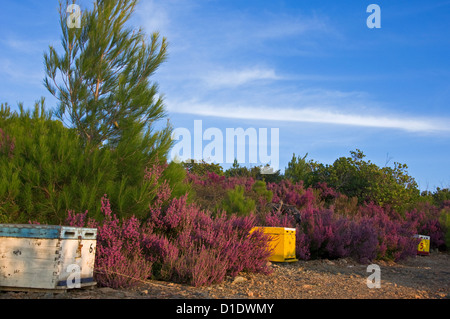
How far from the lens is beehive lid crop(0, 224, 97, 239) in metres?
4.75

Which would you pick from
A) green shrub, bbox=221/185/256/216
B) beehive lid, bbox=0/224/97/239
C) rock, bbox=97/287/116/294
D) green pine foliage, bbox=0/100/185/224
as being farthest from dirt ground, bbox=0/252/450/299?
green shrub, bbox=221/185/256/216

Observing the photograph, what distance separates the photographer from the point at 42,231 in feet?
15.7

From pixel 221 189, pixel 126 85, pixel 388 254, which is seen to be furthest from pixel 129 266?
pixel 221 189

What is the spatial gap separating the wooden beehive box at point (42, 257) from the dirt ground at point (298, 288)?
0.39ft

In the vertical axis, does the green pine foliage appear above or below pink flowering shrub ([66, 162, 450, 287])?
above

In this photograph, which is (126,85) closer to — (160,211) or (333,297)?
(160,211)

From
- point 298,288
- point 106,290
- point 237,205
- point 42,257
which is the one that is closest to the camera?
point 42,257

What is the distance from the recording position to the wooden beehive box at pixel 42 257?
4734mm

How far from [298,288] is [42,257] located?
331 centimetres

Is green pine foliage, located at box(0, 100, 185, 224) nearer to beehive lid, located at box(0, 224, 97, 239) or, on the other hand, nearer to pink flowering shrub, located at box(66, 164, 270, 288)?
pink flowering shrub, located at box(66, 164, 270, 288)

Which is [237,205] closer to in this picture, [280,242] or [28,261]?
[280,242]

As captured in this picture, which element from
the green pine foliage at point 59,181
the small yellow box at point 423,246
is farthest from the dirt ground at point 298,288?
the small yellow box at point 423,246

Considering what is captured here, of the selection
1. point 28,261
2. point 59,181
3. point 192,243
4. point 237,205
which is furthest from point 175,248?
point 237,205

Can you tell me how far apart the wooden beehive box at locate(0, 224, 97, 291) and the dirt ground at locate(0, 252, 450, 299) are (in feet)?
0.39
